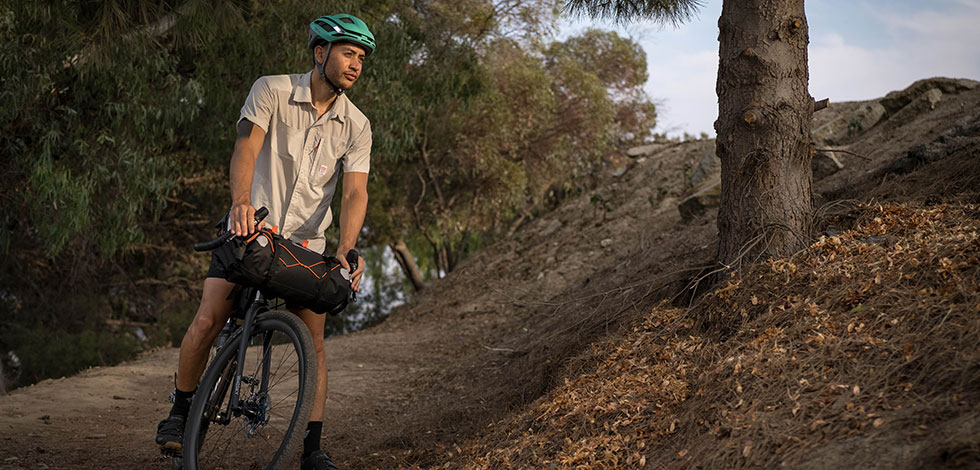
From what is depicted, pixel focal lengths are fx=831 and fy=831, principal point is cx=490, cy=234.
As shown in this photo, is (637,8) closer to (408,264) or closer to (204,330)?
(204,330)

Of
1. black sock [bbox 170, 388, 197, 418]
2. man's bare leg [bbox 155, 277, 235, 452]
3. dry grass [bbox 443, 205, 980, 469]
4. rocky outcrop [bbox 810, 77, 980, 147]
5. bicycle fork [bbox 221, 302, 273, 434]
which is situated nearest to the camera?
dry grass [bbox 443, 205, 980, 469]

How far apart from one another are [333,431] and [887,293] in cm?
357

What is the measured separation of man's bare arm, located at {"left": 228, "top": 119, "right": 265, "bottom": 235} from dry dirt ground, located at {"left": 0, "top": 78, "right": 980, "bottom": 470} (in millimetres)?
1708

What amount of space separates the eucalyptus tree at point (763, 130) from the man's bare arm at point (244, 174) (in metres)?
2.53

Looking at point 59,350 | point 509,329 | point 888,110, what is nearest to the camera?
point 509,329

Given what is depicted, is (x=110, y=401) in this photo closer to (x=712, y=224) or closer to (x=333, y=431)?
(x=333, y=431)

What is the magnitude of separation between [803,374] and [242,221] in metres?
2.18

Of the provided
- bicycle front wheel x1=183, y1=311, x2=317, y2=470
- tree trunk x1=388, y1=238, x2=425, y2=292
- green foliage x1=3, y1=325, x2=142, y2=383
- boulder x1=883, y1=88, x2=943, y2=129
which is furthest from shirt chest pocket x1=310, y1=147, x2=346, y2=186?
tree trunk x1=388, y1=238, x2=425, y2=292

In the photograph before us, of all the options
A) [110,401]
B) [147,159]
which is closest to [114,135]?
[147,159]

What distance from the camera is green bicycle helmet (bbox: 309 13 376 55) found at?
3521mm

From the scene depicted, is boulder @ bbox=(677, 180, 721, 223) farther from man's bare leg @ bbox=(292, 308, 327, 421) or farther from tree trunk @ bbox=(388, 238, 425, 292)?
tree trunk @ bbox=(388, 238, 425, 292)

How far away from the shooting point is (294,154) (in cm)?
360

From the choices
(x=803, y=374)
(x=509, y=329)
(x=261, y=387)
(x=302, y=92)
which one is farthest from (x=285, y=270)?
(x=509, y=329)

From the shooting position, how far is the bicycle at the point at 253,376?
3197 millimetres
